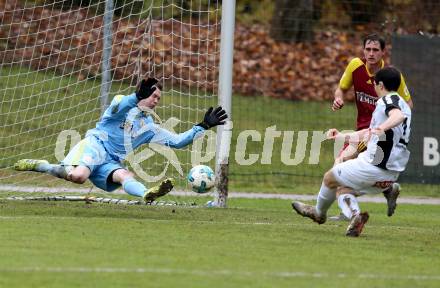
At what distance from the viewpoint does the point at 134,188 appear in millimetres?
11438

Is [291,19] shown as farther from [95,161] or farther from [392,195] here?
[392,195]

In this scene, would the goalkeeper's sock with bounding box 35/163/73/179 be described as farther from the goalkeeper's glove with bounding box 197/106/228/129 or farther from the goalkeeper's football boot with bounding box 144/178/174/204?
the goalkeeper's glove with bounding box 197/106/228/129

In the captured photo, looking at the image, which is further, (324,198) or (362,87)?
(362,87)

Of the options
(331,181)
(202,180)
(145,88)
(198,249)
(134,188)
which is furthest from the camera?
(202,180)

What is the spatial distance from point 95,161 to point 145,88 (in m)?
1.04

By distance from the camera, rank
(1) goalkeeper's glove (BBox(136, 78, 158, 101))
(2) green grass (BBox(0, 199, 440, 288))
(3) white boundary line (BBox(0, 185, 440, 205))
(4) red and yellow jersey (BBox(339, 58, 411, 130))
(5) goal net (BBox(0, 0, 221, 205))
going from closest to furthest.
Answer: (2) green grass (BBox(0, 199, 440, 288)), (1) goalkeeper's glove (BBox(136, 78, 158, 101)), (4) red and yellow jersey (BBox(339, 58, 411, 130)), (3) white boundary line (BBox(0, 185, 440, 205)), (5) goal net (BBox(0, 0, 221, 205))

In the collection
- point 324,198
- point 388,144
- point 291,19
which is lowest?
point 324,198

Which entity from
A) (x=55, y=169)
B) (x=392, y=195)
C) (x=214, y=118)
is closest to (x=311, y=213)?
(x=392, y=195)

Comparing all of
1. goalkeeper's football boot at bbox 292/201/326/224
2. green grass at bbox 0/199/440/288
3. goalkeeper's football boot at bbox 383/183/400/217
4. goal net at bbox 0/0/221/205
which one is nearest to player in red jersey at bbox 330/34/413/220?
green grass at bbox 0/199/440/288

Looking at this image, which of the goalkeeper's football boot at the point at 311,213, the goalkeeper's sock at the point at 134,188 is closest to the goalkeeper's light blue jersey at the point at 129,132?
the goalkeeper's sock at the point at 134,188

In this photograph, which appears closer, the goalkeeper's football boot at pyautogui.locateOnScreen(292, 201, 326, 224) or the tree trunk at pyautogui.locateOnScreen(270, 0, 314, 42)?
the goalkeeper's football boot at pyautogui.locateOnScreen(292, 201, 326, 224)

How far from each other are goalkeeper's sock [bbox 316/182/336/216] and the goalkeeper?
1.77 m

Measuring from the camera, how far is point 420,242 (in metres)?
10.2

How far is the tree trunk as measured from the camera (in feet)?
79.8
